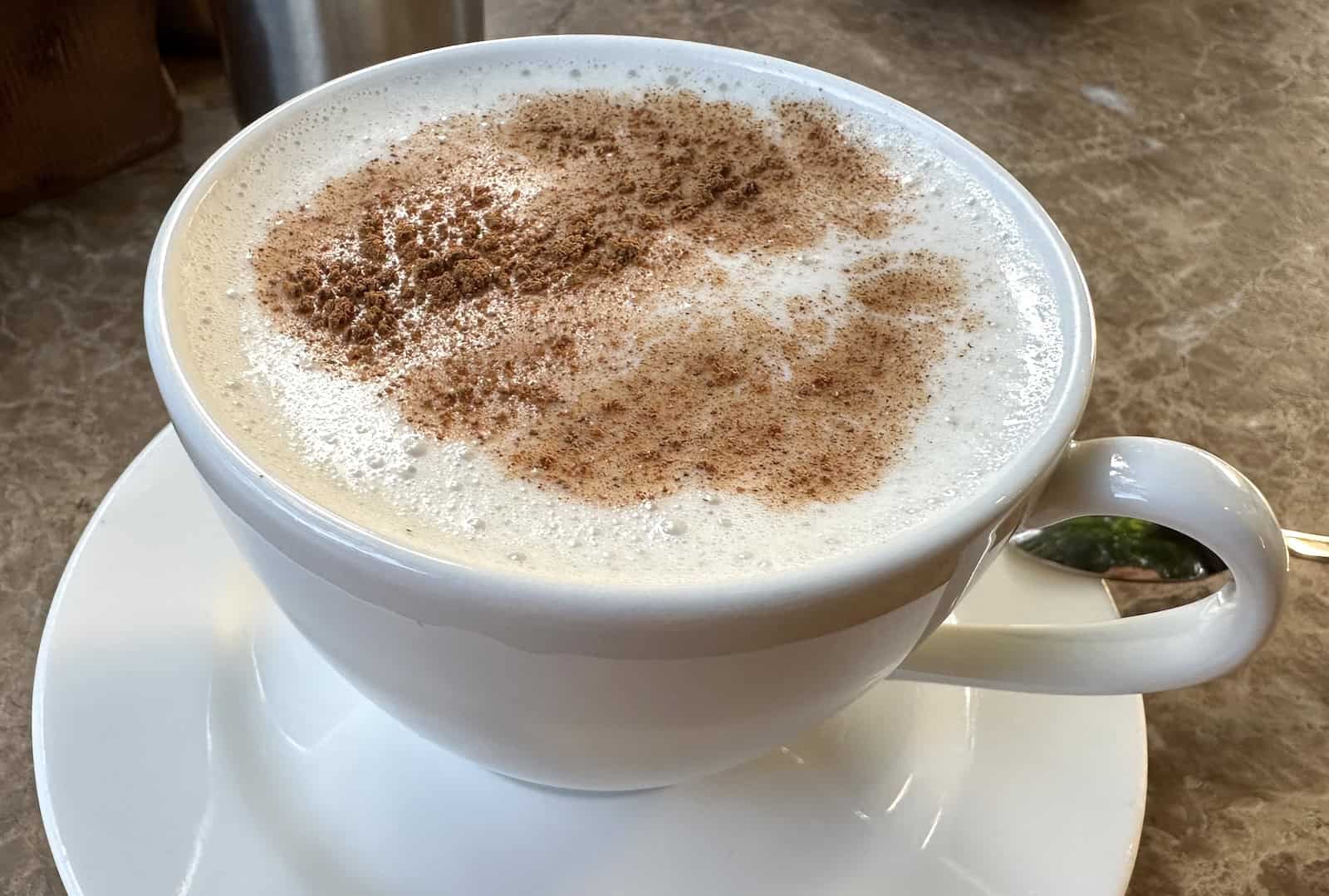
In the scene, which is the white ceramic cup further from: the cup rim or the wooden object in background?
the wooden object in background

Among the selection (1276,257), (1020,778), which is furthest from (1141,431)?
(1020,778)

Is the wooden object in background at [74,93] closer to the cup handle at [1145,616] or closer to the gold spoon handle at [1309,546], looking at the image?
the cup handle at [1145,616]

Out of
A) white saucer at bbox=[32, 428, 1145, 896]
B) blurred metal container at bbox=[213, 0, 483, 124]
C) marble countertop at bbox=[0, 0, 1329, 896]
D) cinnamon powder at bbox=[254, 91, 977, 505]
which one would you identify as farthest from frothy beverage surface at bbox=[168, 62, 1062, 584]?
blurred metal container at bbox=[213, 0, 483, 124]

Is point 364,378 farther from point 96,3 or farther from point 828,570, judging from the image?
point 96,3


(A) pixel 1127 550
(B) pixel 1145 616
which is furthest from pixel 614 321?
(A) pixel 1127 550

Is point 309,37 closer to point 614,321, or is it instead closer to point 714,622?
point 614,321

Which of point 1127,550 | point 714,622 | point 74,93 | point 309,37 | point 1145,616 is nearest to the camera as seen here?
point 714,622
